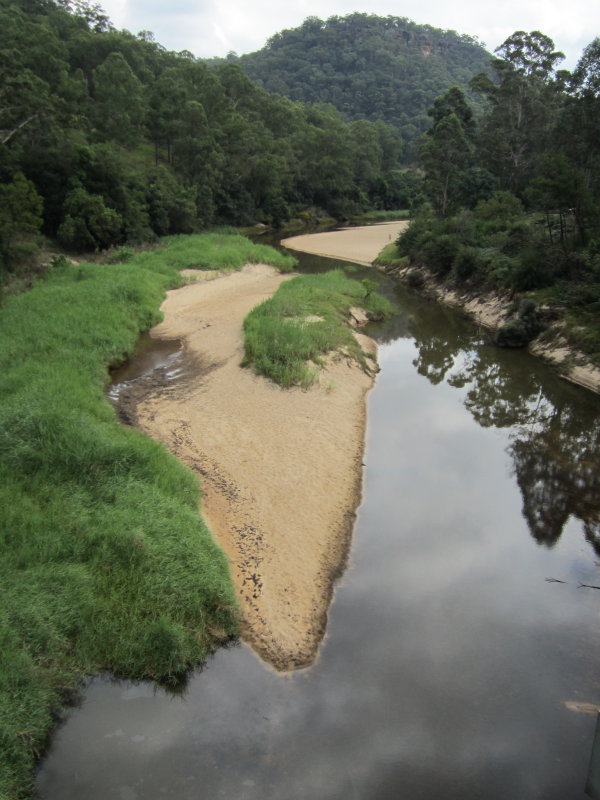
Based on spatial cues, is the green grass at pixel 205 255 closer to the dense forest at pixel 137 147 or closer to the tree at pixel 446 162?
the dense forest at pixel 137 147

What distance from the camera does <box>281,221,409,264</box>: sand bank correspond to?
47.2m

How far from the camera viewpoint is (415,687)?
7879 millimetres

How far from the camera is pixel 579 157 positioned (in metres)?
31.0

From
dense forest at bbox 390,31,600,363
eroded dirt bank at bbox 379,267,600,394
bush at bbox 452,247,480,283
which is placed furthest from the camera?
bush at bbox 452,247,480,283

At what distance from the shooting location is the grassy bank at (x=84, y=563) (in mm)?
7047

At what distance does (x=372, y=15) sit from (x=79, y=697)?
7454 inches

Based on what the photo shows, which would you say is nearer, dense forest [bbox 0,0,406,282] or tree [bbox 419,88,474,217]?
dense forest [bbox 0,0,406,282]

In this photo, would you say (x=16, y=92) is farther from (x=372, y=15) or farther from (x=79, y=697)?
(x=372, y=15)

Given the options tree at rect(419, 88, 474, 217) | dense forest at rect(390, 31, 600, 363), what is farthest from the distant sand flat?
tree at rect(419, 88, 474, 217)

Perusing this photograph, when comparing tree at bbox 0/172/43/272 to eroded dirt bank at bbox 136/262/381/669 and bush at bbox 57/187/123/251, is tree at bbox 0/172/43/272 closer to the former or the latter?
bush at bbox 57/187/123/251

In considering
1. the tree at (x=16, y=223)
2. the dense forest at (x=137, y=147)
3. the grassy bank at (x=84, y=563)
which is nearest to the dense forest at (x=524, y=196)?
the grassy bank at (x=84, y=563)

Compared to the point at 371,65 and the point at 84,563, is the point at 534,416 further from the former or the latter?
the point at 371,65

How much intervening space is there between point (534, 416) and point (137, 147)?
47.1 m

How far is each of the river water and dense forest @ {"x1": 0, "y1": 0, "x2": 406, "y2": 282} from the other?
22508mm
